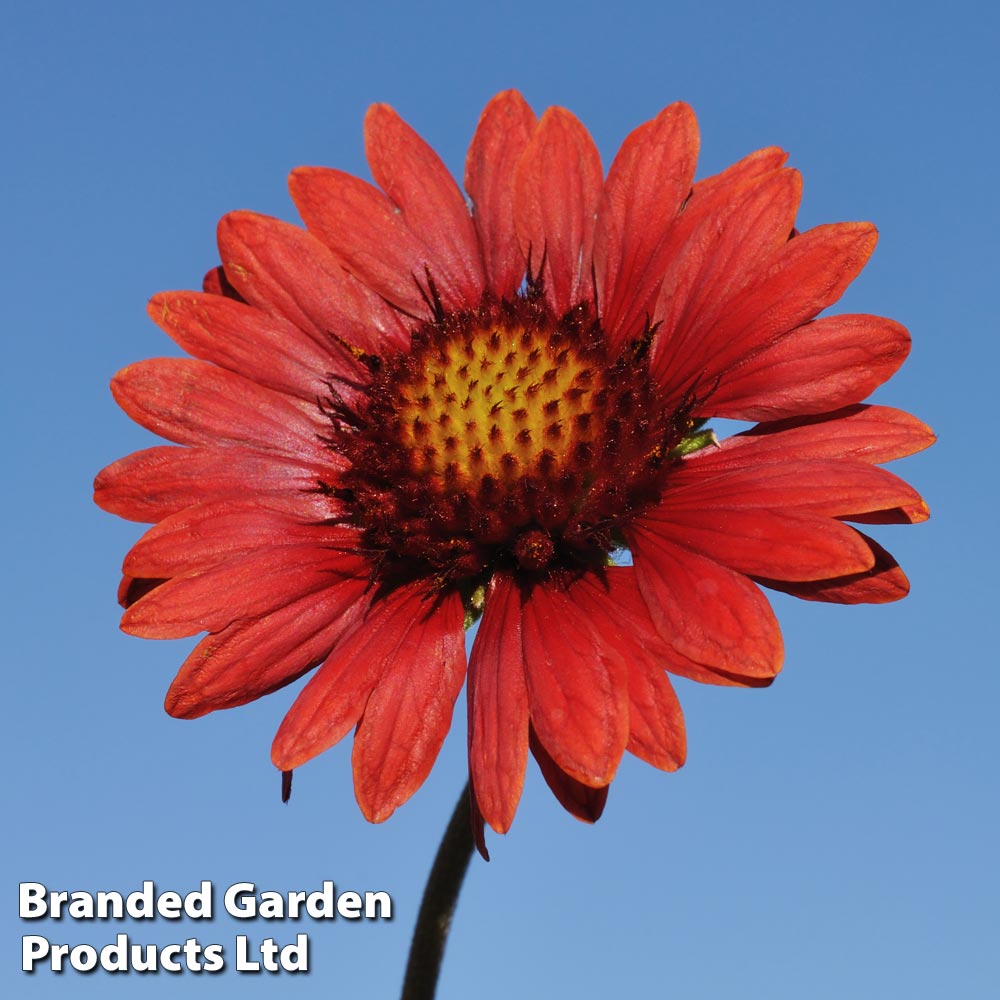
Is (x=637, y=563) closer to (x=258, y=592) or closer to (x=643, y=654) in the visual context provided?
(x=643, y=654)

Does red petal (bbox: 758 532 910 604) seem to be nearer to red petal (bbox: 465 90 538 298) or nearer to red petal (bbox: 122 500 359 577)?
red petal (bbox: 122 500 359 577)

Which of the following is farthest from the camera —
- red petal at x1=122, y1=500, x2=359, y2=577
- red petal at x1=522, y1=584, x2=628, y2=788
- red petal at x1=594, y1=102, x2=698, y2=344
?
red petal at x1=594, y1=102, x2=698, y2=344

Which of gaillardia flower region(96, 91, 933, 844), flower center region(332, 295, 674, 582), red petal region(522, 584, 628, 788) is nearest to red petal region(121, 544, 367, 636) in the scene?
gaillardia flower region(96, 91, 933, 844)

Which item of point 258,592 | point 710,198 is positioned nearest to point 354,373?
point 258,592

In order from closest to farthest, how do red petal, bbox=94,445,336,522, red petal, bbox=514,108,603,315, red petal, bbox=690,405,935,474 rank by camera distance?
red petal, bbox=690,405,935,474 < red petal, bbox=94,445,336,522 < red petal, bbox=514,108,603,315

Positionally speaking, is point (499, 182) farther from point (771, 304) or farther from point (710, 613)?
point (710, 613)

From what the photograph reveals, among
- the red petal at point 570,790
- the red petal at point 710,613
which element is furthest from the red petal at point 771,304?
the red petal at point 570,790
